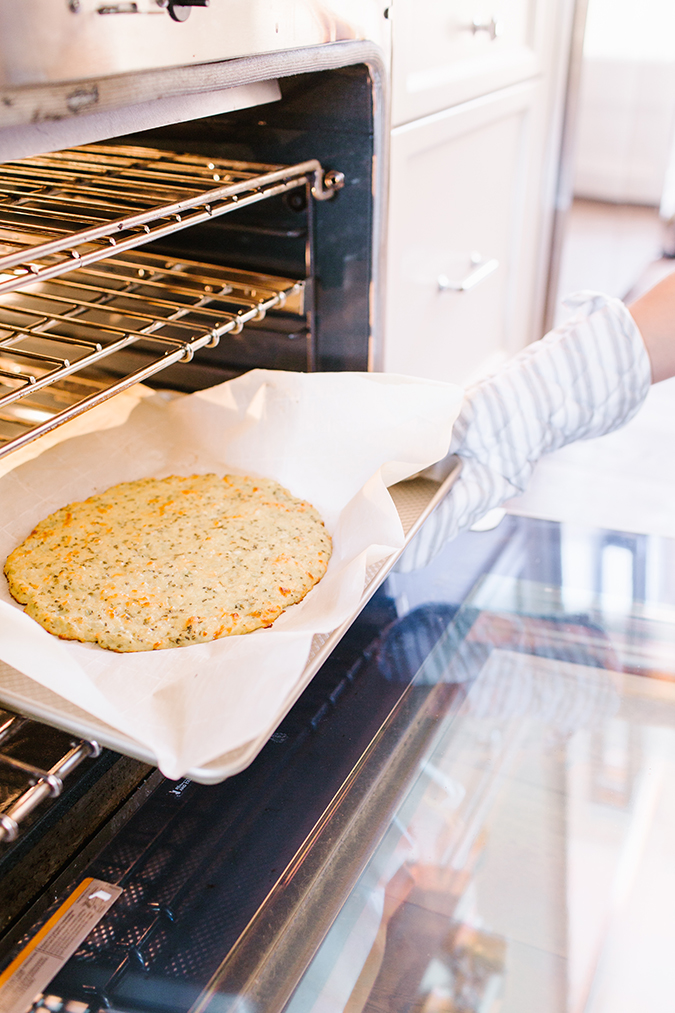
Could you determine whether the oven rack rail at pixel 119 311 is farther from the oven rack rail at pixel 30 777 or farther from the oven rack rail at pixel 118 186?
the oven rack rail at pixel 30 777

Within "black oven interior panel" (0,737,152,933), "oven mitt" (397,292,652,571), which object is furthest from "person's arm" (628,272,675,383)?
"black oven interior panel" (0,737,152,933)

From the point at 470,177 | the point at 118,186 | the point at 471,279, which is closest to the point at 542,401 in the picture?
the point at 471,279

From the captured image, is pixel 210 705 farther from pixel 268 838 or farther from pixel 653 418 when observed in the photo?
pixel 653 418

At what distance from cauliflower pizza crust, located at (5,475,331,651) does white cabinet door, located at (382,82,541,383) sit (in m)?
0.27

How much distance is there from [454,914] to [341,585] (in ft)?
0.88

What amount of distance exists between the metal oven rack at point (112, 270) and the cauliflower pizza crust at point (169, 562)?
12 centimetres

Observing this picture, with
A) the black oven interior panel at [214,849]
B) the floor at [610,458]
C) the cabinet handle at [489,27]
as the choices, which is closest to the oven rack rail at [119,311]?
the black oven interior panel at [214,849]

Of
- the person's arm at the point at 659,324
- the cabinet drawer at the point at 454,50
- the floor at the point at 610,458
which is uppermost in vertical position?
the cabinet drawer at the point at 454,50

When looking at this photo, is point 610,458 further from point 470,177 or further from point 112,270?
point 112,270

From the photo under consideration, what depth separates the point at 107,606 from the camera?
0.71 m

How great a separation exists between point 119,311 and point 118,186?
6.2 inches

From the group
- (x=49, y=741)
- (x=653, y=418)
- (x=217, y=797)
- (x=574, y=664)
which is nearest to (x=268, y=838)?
(x=217, y=797)

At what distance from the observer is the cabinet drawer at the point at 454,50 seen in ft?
2.90

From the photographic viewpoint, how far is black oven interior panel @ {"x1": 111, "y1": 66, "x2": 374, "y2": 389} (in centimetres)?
79
